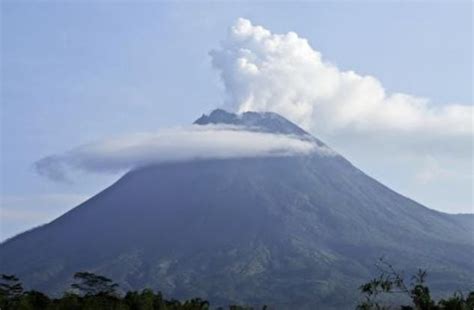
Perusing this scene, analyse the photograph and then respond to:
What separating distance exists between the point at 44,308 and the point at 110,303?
6443mm

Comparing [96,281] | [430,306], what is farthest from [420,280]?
[96,281]

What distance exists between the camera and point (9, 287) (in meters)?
97.9

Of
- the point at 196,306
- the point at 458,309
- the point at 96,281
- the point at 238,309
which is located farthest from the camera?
the point at 96,281

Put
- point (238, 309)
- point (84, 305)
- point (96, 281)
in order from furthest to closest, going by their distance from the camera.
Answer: point (96, 281)
point (238, 309)
point (84, 305)

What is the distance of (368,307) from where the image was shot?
4666 centimetres

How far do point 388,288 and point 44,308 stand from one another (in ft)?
153

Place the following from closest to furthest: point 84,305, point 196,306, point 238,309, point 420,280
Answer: point 420,280 → point 84,305 → point 196,306 → point 238,309

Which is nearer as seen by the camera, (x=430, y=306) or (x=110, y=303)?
(x=430, y=306)

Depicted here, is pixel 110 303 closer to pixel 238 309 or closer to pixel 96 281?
pixel 238 309

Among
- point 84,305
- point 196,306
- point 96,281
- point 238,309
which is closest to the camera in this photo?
point 84,305

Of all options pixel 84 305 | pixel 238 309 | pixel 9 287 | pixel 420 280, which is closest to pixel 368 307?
pixel 420 280

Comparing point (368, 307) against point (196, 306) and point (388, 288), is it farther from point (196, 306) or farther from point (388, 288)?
point (196, 306)

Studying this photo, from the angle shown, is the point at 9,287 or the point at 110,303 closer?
the point at 110,303

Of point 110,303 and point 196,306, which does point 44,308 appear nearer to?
point 110,303
